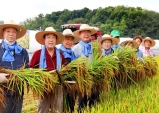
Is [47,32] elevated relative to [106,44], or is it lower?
elevated

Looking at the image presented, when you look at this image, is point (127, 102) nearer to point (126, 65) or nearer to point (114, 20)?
point (126, 65)

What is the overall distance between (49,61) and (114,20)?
155 ft

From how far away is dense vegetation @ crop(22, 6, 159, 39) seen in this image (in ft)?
151

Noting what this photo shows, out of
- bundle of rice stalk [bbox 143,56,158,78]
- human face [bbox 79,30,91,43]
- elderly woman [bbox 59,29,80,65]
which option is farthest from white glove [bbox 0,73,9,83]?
bundle of rice stalk [bbox 143,56,158,78]

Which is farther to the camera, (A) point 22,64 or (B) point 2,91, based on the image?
(A) point 22,64

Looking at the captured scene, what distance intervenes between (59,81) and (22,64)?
427 millimetres

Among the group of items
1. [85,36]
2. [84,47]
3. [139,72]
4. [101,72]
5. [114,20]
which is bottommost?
[139,72]

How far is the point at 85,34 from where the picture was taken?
A: 13.4ft

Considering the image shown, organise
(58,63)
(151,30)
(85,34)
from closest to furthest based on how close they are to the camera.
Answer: (58,63), (85,34), (151,30)

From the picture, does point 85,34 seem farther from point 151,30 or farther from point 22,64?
point 151,30

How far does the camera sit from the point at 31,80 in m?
2.67

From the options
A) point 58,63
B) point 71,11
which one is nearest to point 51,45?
point 58,63

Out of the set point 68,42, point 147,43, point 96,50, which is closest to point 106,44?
point 96,50

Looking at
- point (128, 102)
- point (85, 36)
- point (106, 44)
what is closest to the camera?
point (128, 102)
